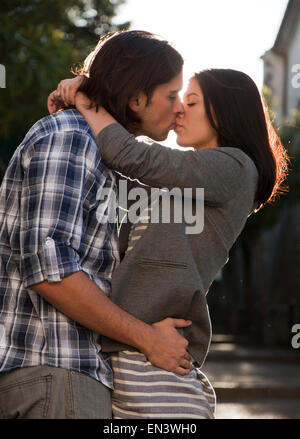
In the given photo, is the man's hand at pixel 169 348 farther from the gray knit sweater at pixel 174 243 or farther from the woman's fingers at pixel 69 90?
the woman's fingers at pixel 69 90

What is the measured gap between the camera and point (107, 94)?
257 centimetres

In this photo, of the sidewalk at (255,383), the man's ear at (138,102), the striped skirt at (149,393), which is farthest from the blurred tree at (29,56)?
the striped skirt at (149,393)

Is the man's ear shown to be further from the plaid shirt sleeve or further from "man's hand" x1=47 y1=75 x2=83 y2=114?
the plaid shirt sleeve

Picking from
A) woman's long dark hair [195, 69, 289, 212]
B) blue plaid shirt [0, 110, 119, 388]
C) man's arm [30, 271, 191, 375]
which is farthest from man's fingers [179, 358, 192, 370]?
woman's long dark hair [195, 69, 289, 212]

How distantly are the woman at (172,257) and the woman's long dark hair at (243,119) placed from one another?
0.22ft

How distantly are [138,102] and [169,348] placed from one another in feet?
2.70

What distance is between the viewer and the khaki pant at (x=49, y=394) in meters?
2.24

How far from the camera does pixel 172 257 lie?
2455 mm

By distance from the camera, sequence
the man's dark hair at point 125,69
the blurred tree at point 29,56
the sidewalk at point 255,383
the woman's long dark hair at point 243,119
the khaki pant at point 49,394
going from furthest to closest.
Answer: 1. the blurred tree at point 29,56
2. the sidewalk at point 255,383
3. the woman's long dark hair at point 243,119
4. the man's dark hair at point 125,69
5. the khaki pant at point 49,394

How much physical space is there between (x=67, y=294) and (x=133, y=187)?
23.2 inches

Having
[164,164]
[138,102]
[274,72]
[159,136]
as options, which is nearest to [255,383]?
[159,136]

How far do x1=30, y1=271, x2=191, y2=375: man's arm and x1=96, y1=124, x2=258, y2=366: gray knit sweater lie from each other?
0.17 feet

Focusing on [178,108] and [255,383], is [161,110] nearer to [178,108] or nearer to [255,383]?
[178,108]

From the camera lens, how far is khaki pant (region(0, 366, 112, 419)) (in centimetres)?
224
